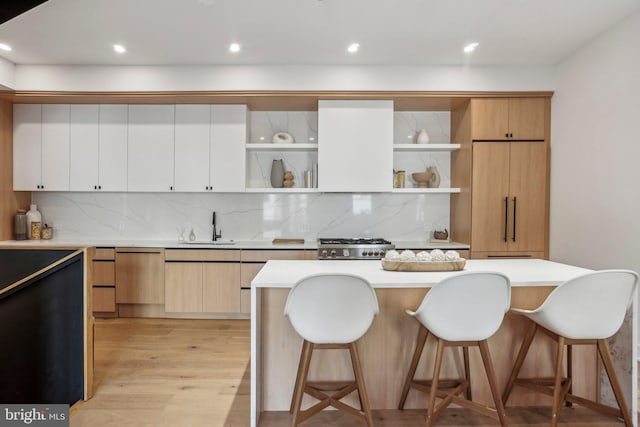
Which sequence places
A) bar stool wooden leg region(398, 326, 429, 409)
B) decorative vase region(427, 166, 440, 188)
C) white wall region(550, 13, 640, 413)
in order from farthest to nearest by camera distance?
decorative vase region(427, 166, 440, 188)
white wall region(550, 13, 640, 413)
bar stool wooden leg region(398, 326, 429, 409)

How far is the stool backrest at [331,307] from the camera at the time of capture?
1.85 meters

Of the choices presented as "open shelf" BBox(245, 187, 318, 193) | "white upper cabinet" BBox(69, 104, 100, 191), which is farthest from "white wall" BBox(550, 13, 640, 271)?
"white upper cabinet" BBox(69, 104, 100, 191)

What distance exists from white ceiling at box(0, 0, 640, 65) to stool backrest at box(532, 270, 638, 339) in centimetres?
203

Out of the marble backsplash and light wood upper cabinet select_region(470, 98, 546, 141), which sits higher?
light wood upper cabinet select_region(470, 98, 546, 141)

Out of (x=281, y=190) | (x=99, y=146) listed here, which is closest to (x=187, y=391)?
(x=281, y=190)

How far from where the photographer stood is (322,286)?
1.85 meters

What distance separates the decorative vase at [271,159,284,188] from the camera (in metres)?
4.51

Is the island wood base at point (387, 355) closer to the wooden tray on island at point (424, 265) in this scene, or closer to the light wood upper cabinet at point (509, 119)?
the wooden tray on island at point (424, 265)

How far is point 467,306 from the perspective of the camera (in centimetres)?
191

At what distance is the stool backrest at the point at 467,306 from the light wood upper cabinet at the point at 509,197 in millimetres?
2291

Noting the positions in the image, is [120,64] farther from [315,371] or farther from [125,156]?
[315,371]

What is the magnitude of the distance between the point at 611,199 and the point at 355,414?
9.07ft

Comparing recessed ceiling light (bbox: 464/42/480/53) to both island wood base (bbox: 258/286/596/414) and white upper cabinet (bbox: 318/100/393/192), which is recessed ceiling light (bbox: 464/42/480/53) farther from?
island wood base (bbox: 258/286/596/414)

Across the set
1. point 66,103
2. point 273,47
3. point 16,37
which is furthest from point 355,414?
point 66,103
